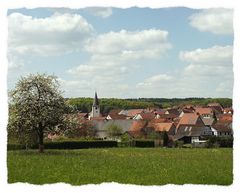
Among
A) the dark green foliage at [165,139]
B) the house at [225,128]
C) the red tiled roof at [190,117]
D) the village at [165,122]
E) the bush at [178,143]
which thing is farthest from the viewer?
the dark green foliage at [165,139]

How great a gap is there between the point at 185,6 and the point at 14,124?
24.4 feet

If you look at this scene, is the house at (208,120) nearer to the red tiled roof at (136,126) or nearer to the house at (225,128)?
the house at (225,128)

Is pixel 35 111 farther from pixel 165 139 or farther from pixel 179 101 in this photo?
pixel 165 139

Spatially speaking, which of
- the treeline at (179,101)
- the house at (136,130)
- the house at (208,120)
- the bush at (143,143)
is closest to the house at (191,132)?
the house at (208,120)

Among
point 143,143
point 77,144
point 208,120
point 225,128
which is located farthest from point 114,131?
point 225,128

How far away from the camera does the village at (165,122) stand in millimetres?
11648

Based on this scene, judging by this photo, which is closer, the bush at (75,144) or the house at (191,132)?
the bush at (75,144)

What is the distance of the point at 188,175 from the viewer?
7.98 meters

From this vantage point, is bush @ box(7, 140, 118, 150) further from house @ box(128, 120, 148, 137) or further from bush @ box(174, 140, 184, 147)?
bush @ box(174, 140, 184, 147)

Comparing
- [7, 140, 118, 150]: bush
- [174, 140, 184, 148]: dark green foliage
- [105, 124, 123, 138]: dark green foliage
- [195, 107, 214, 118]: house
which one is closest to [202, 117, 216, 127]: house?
[195, 107, 214, 118]: house
